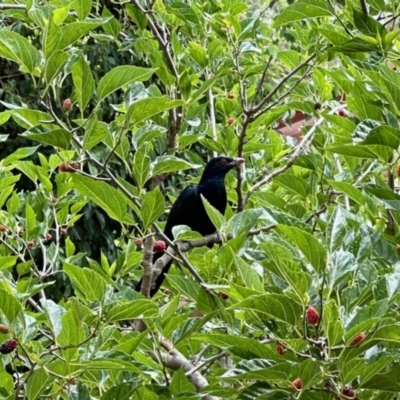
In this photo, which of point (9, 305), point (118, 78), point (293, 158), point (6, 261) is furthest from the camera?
point (293, 158)

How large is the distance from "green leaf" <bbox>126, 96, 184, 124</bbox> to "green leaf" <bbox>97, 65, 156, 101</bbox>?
0.15 ft

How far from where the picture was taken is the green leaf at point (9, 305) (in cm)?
121

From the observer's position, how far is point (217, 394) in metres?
1.28

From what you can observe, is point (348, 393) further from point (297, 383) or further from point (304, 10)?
point (304, 10)

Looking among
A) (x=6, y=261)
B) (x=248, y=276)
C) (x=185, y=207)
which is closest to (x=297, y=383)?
(x=248, y=276)

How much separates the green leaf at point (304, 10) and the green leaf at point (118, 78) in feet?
1.23

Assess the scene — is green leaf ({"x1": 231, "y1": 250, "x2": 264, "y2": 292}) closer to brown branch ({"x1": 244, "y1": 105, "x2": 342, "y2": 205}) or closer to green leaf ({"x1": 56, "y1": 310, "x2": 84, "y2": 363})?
green leaf ({"x1": 56, "y1": 310, "x2": 84, "y2": 363})

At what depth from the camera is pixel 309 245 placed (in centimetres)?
114

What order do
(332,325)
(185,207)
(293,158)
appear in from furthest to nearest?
(185,207) < (293,158) < (332,325)

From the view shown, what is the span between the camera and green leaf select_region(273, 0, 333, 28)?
1.61 meters

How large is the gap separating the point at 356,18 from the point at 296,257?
61 centimetres

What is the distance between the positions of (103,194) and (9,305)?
31 cm

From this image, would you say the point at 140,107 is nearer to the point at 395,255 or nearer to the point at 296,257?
the point at 296,257

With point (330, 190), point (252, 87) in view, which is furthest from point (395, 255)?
point (252, 87)
